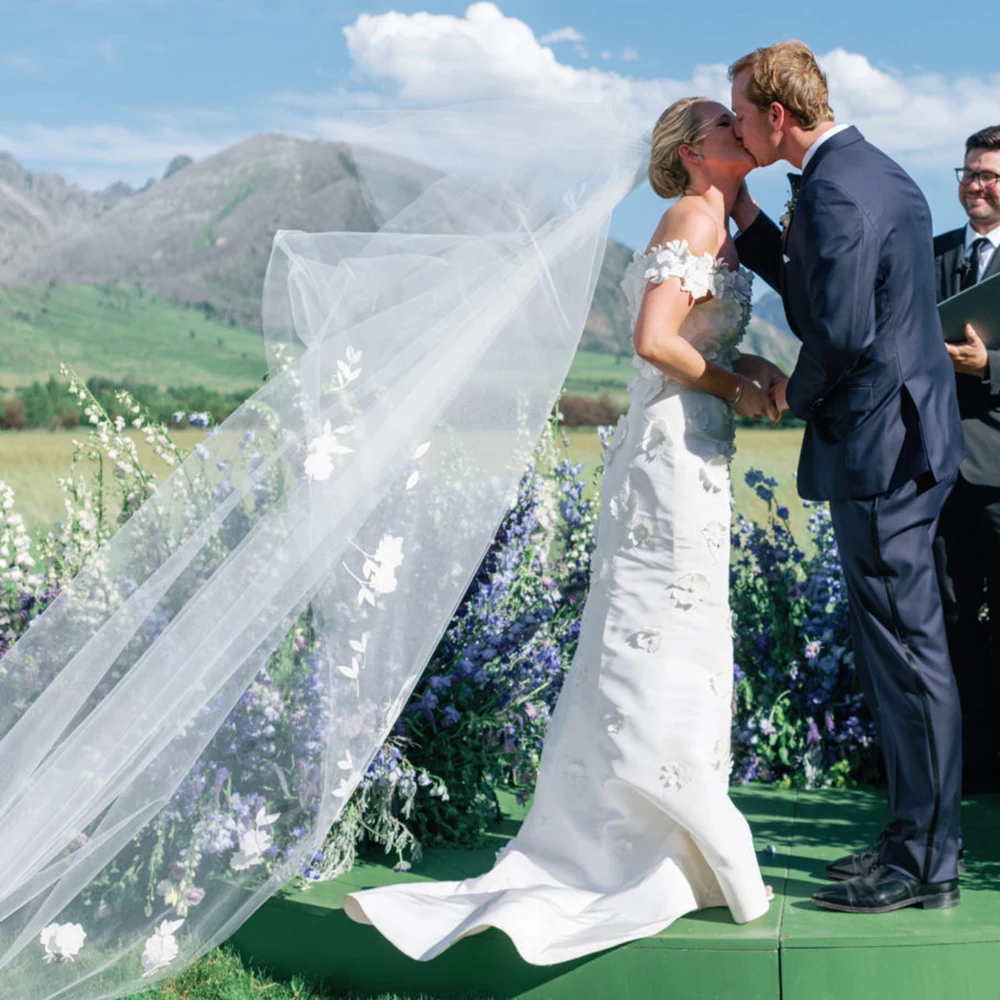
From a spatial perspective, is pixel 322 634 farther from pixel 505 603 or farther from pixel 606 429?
pixel 606 429

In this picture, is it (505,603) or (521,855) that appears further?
(505,603)

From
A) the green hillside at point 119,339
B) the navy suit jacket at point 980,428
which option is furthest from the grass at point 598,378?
the navy suit jacket at point 980,428

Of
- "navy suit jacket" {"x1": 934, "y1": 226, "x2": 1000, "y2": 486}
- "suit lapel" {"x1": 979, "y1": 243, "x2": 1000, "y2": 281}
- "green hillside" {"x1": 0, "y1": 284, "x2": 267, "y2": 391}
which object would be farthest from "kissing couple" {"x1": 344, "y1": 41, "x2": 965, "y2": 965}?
"green hillside" {"x1": 0, "y1": 284, "x2": 267, "y2": 391}

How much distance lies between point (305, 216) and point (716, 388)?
1115mm

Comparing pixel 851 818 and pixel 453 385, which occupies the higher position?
pixel 453 385

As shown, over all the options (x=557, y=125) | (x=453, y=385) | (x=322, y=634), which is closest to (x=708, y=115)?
(x=557, y=125)

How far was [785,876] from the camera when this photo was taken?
135 inches

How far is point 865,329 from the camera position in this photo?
112 inches

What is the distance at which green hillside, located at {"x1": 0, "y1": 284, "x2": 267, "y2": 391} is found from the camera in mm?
2990

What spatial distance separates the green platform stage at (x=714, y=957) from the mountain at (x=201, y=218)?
5.18 feet

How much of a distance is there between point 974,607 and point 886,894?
140cm

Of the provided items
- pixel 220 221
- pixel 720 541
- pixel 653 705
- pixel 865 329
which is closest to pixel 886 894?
pixel 653 705

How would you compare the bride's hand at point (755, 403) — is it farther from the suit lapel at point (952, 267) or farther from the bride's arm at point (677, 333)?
the suit lapel at point (952, 267)

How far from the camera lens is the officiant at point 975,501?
3775mm
